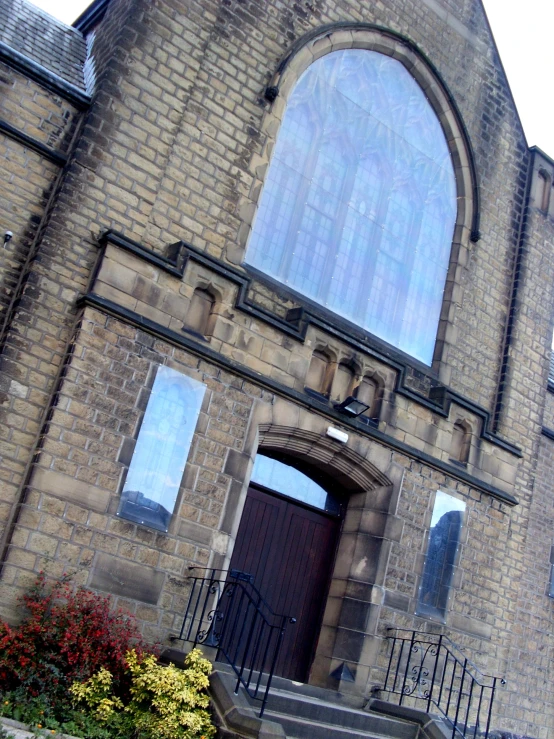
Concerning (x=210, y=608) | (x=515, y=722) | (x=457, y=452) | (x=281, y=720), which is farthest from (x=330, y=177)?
(x=515, y=722)

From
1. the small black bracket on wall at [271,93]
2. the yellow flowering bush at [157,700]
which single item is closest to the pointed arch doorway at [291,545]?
the yellow flowering bush at [157,700]

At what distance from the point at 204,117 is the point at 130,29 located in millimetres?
1183

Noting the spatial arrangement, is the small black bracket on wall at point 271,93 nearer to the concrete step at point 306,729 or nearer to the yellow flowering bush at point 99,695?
the yellow flowering bush at point 99,695

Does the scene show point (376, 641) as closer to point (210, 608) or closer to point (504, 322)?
point (210, 608)

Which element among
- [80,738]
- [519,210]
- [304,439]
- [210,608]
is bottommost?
[80,738]

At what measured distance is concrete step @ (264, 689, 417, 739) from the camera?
26.1 feet

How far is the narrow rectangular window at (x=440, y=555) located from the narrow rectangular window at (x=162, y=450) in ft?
11.8

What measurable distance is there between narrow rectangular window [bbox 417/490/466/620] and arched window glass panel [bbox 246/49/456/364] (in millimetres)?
1963

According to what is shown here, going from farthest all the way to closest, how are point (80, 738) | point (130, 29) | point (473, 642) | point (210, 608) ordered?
point (473, 642)
point (130, 29)
point (210, 608)
point (80, 738)

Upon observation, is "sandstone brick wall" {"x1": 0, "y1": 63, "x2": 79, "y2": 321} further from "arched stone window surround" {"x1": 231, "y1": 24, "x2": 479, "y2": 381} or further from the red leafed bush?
the red leafed bush

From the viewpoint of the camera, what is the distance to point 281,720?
761cm

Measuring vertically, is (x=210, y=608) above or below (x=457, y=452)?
below

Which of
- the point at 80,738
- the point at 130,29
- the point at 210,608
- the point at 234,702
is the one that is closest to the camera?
the point at 80,738

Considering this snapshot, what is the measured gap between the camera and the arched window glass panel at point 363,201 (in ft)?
35.5
